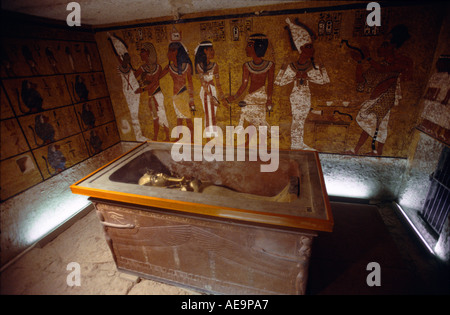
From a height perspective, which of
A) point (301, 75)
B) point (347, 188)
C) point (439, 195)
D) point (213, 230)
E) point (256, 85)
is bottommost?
point (347, 188)

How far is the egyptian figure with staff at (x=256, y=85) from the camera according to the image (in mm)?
2967

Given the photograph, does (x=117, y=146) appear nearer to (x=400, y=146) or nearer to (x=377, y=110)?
(x=377, y=110)

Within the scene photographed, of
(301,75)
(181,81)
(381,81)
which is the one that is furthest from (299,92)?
(181,81)

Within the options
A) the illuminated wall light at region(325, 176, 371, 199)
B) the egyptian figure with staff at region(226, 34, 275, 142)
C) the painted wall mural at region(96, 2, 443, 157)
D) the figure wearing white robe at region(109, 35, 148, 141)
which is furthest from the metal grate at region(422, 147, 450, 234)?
the figure wearing white robe at region(109, 35, 148, 141)

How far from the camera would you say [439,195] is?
2.44 meters

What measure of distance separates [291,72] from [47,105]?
3462 millimetres

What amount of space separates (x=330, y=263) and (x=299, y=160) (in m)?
1.20

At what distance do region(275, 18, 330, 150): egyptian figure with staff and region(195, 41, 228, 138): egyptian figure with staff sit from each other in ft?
3.07

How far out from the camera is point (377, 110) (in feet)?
9.48

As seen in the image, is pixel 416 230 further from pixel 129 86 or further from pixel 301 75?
pixel 129 86

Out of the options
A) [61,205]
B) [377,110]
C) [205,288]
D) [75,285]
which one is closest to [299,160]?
[377,110]

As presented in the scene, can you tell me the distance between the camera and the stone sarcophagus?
161 centimetres

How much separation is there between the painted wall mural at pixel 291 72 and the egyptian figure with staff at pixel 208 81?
0.05 feet

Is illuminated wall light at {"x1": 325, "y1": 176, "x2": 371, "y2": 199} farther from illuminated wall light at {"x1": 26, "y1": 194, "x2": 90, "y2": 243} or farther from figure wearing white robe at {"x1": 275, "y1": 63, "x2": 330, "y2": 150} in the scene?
illuminated wall light at {"x1": 26, "y1": 194, "x2": 90, "y2": 243}
